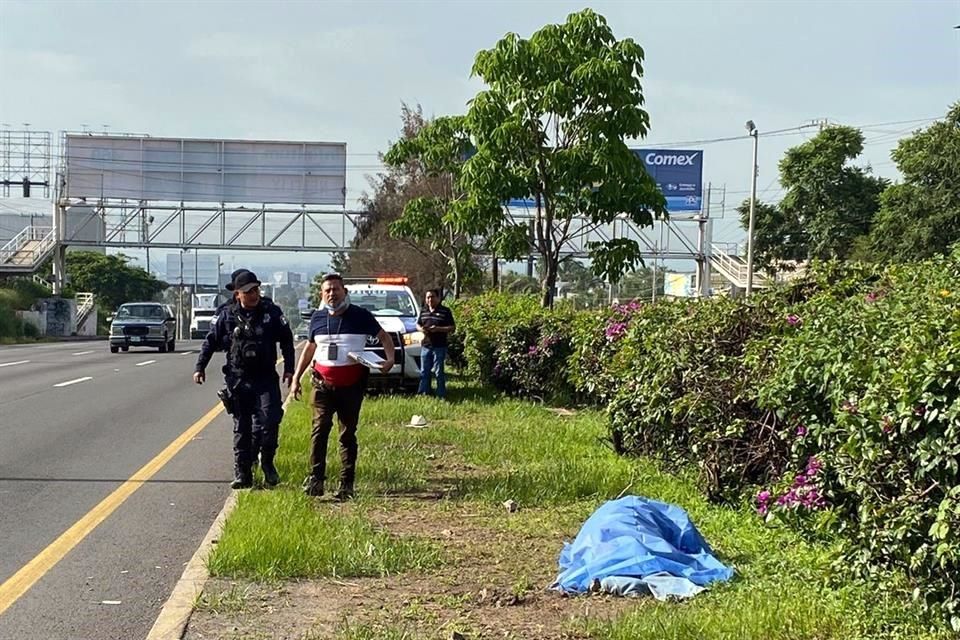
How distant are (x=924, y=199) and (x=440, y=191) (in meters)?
18.6

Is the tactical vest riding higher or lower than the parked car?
higher

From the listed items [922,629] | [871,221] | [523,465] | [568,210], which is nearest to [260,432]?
[523,465]

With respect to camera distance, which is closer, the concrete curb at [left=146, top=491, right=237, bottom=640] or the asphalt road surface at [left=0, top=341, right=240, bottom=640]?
the concrete curb at [left=146, top=491, right=237, bottom=640]

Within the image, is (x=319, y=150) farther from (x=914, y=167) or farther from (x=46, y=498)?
(x=46, y=498)

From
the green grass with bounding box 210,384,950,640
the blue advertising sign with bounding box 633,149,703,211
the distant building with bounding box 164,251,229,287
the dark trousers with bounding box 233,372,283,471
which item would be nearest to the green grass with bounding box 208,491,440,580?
the green grass with bounding box 210,384,950,640

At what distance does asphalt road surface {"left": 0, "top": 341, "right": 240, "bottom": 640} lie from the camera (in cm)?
588

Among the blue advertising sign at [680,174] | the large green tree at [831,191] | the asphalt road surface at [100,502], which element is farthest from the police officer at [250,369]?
the large green tree at [831,191]

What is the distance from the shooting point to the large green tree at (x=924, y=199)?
124 ft

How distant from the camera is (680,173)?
46.9 metres

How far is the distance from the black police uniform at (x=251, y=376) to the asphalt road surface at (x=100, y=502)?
1.63 feet

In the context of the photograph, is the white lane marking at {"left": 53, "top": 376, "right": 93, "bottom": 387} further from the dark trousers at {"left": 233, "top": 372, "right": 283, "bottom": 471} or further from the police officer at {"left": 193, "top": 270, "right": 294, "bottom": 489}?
the dark trousers at {"left": 233, "top": 372, "right": 283, "bottom": 471}

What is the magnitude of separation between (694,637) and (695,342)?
367cm

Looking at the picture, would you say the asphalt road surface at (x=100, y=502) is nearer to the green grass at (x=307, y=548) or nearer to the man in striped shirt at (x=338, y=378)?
the green grass at (x=307, y=548)

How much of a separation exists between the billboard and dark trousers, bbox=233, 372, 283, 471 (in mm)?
38143
